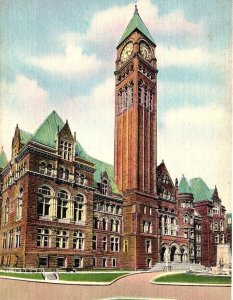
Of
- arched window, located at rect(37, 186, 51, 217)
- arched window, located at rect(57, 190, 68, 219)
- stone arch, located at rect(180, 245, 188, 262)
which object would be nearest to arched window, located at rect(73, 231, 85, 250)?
arched window, located at rect(57, 190, 68, 219)

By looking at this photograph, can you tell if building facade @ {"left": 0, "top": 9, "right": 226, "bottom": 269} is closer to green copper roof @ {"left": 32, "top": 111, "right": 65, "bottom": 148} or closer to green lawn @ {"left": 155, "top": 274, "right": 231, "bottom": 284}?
green copper roof @ {"left": 32, "top": 111, "right": 65, "bottom": 148}

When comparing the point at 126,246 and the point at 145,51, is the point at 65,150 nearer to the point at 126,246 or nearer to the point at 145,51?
the point at 145,51

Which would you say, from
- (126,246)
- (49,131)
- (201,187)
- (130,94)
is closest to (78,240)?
(126,246)

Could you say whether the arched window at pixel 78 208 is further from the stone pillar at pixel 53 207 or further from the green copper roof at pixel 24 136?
the green copper roof at pixel 24 136

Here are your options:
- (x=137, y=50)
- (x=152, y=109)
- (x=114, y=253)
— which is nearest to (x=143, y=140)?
(x=152, y=109)

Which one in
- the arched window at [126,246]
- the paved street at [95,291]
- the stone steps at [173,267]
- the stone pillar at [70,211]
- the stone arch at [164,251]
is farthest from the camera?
the stone arch at [164,251]

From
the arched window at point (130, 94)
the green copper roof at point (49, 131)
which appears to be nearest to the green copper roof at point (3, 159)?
the green copper roof at point (49, 131)

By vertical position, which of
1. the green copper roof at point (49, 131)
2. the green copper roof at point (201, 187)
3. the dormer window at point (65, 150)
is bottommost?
the green copper roof at point (201, 187)
